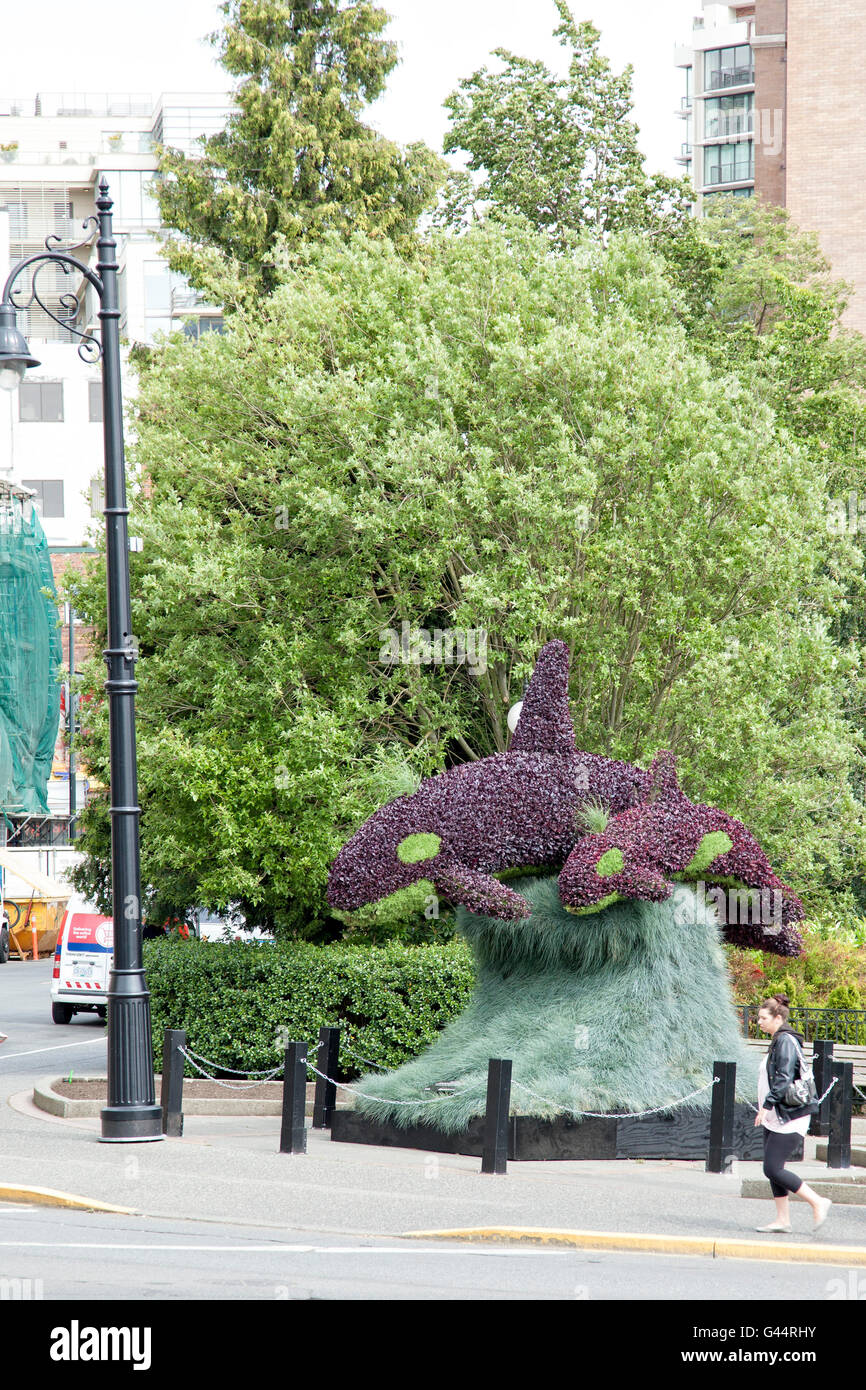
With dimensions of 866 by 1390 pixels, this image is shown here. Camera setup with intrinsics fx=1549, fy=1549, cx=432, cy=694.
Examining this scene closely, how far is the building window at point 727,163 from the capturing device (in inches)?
3433

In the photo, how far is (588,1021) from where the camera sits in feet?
46.2

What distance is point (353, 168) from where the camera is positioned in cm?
2808

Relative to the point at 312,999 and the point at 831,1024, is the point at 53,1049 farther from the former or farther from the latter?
the point at 831,1024

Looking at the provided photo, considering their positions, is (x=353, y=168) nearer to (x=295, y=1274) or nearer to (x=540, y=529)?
(x=540, y=529)

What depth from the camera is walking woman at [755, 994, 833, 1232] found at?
10.4 metres

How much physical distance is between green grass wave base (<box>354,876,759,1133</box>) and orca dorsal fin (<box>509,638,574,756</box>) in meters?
1.26

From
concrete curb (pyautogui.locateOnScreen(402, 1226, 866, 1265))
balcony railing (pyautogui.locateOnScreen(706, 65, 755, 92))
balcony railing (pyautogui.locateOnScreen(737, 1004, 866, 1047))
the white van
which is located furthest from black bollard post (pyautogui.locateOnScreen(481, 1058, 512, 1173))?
balcony railing (pyautogui.locateOnScreen(706, 65, 755, 92))

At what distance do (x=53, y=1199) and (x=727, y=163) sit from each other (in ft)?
285

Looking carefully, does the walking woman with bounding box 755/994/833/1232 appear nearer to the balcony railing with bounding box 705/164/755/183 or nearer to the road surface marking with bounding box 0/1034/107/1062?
the road surface marking with bounding box 0/1034/107/1062

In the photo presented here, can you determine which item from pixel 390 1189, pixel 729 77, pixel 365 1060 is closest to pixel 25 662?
pixel 365 1060

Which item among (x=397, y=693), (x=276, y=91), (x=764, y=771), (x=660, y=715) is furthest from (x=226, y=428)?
(x=276, y=91)

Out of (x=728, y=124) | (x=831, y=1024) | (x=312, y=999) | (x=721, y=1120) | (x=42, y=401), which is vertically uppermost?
(x=728, y=124)

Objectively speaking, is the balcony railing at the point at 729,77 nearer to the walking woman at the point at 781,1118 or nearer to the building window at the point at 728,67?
the building window at the point at 728,67
